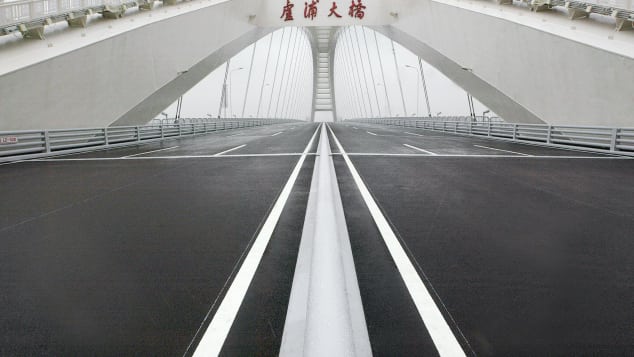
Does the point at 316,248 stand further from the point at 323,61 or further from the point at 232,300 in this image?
the point at 323,61

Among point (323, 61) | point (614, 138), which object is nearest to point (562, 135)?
point (614, 138)

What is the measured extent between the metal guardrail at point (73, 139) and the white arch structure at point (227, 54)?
1.55 meters

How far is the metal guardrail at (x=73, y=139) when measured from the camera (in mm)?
14055

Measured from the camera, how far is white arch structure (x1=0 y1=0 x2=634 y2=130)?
18.0 metres

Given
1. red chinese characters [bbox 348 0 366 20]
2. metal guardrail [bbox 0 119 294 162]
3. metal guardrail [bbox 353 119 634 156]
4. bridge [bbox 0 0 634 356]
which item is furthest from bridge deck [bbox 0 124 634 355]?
red chinese characters [bbox 348 0 366 20]

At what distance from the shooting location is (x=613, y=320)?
9.43 feet

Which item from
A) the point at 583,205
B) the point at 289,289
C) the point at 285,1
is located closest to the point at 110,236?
Result: the point at 289,289

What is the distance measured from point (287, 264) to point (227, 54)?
3516cm

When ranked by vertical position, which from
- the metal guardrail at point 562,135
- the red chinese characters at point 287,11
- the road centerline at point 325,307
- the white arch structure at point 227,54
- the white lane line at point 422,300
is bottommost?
the white lane line at point 422,300

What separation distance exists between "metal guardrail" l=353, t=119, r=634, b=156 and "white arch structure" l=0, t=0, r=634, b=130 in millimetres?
1664

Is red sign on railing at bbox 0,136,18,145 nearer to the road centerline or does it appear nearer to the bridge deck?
the bridge deck

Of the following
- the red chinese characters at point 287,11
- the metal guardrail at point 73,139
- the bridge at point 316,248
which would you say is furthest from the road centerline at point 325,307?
the red chinese characters at point 287,11

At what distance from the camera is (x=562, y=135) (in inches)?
707

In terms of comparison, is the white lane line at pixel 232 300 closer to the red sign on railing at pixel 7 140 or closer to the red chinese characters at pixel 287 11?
the red sign on railing at pixel 7 140
